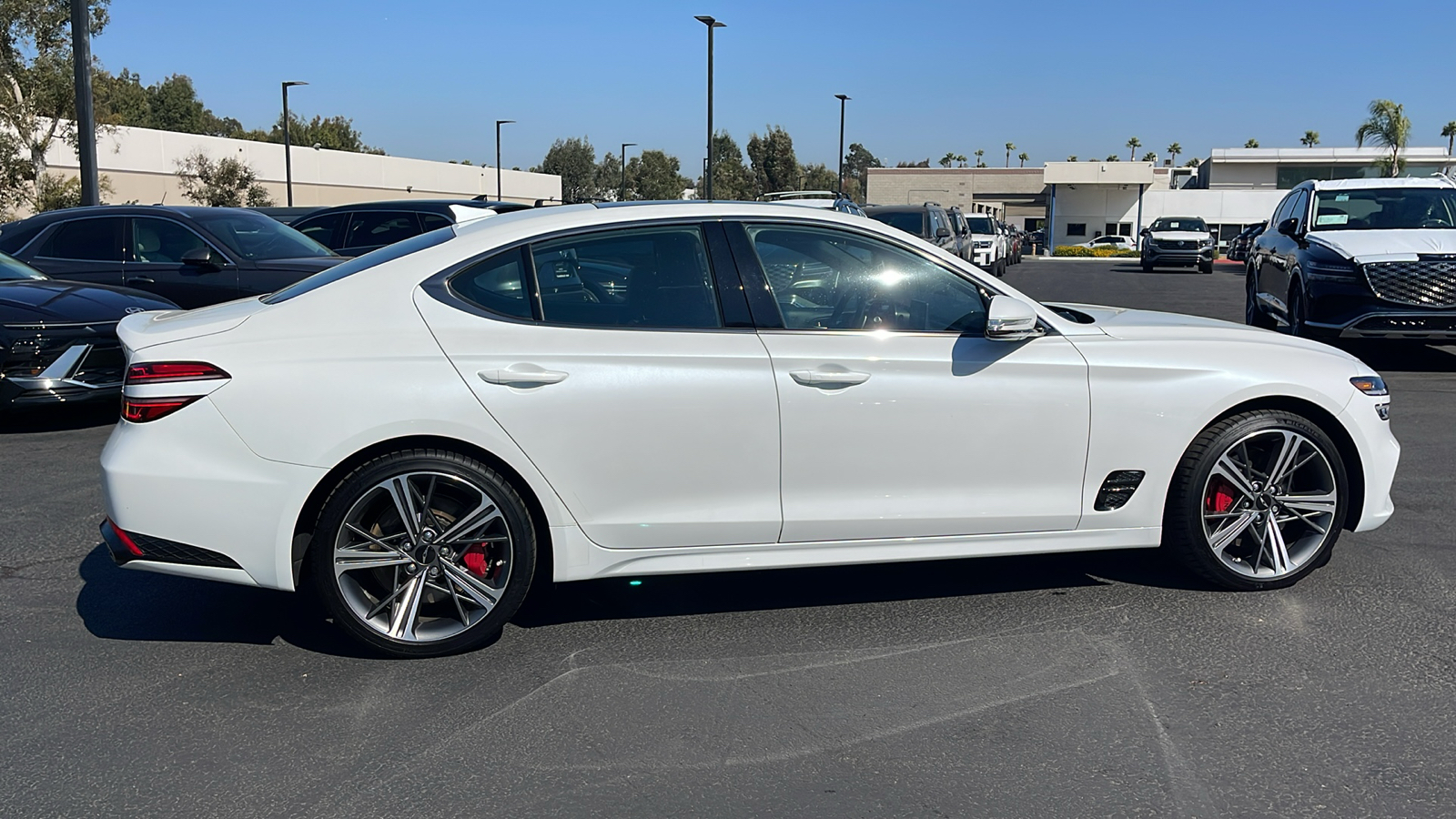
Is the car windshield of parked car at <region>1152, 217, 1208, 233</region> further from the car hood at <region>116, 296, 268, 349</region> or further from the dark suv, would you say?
the car hood at <region>116, 296, 268, 349</region>

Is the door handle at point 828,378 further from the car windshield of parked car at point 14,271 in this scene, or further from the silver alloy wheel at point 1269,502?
the car windshield of parked car at point 14,271

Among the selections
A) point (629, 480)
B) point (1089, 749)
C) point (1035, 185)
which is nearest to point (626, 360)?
point (629, 480)

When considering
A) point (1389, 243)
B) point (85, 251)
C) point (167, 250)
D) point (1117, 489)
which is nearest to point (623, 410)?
point (1117, 489)

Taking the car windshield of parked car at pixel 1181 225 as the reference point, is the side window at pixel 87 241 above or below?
below

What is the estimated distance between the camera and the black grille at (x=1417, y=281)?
382 inches

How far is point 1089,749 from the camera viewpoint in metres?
3.32

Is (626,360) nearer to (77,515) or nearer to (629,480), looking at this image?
(629,480)

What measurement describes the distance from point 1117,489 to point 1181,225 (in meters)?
31.5

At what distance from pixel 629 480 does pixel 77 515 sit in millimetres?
3443

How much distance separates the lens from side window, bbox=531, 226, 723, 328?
4.12m

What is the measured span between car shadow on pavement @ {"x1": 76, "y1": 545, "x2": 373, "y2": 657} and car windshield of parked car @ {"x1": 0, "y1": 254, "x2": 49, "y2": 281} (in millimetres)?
5208

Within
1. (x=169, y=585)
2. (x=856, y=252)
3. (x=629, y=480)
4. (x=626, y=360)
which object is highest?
(x=856, y=252)

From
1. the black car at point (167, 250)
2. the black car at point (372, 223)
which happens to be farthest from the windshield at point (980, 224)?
the black car at point (167, 250)

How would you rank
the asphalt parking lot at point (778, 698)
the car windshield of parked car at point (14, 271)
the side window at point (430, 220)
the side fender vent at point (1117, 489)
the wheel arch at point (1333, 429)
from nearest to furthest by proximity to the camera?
the asphalt parking lot at point (778, 698), the side fender vent at point (1117, 489), the wheel arch at point (1333, 429), the car windshield of parked car at point (14, 271), the side window at point (430, 220)
